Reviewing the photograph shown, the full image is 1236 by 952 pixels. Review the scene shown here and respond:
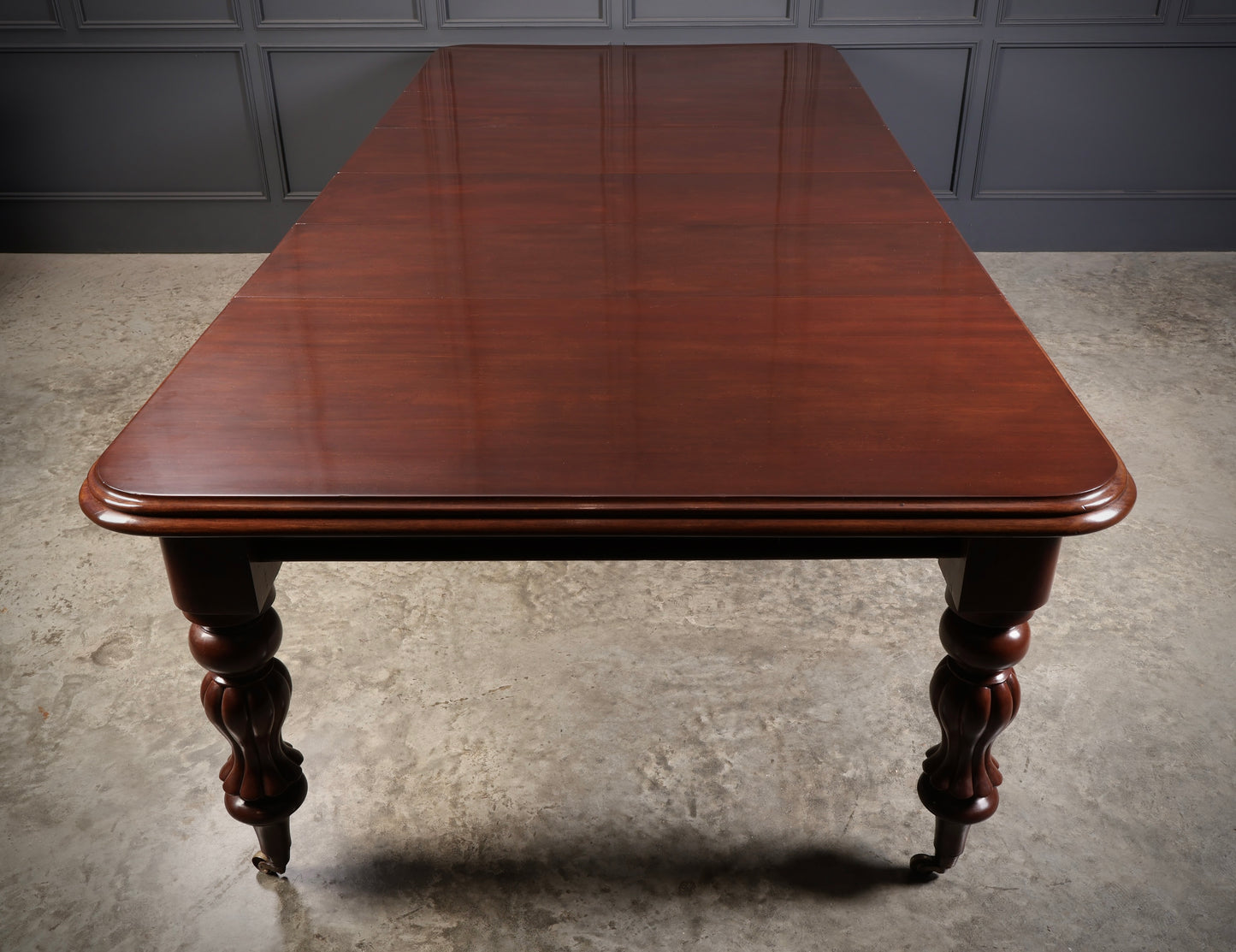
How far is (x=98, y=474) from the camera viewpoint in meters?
1.18

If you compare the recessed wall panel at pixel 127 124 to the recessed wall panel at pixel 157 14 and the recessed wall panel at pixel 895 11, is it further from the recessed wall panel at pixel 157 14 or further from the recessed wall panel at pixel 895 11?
the recessed wall panel at pixel 895 11

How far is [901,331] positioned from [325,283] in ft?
2.94

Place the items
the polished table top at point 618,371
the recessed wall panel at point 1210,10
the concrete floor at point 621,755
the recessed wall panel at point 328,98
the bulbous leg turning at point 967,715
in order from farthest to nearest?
the recessed wall panel at point 328,98 → the recessed wall panel at point 1210,10 → the concrete floor at point 621,755 → the bulbous leg turning at point 967,715 → the polished table top at point 618,371

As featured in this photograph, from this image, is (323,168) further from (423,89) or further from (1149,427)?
(1149,427)

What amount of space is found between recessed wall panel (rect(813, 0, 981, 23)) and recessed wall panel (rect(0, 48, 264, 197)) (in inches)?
81.7

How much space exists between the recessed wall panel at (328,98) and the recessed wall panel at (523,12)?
179 mm

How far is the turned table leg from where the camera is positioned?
125 centimetres

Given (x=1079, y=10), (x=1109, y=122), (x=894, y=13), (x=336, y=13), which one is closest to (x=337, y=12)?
(x=336, y=13)

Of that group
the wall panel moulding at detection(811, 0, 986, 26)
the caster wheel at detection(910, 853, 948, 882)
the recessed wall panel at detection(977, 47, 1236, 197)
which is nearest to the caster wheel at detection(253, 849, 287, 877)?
the caster wheel at detection(910, 853, 948, 882)

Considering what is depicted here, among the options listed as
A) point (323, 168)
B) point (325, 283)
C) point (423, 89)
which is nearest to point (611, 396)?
point (325, 283)

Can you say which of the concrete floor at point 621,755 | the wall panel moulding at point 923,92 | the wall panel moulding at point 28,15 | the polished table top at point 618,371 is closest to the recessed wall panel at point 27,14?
the wall panel moulding at point 28,15

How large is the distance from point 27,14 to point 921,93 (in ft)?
10.3

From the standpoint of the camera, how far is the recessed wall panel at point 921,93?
370 centimetres

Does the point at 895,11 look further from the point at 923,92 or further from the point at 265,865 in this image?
the point at 265,865
